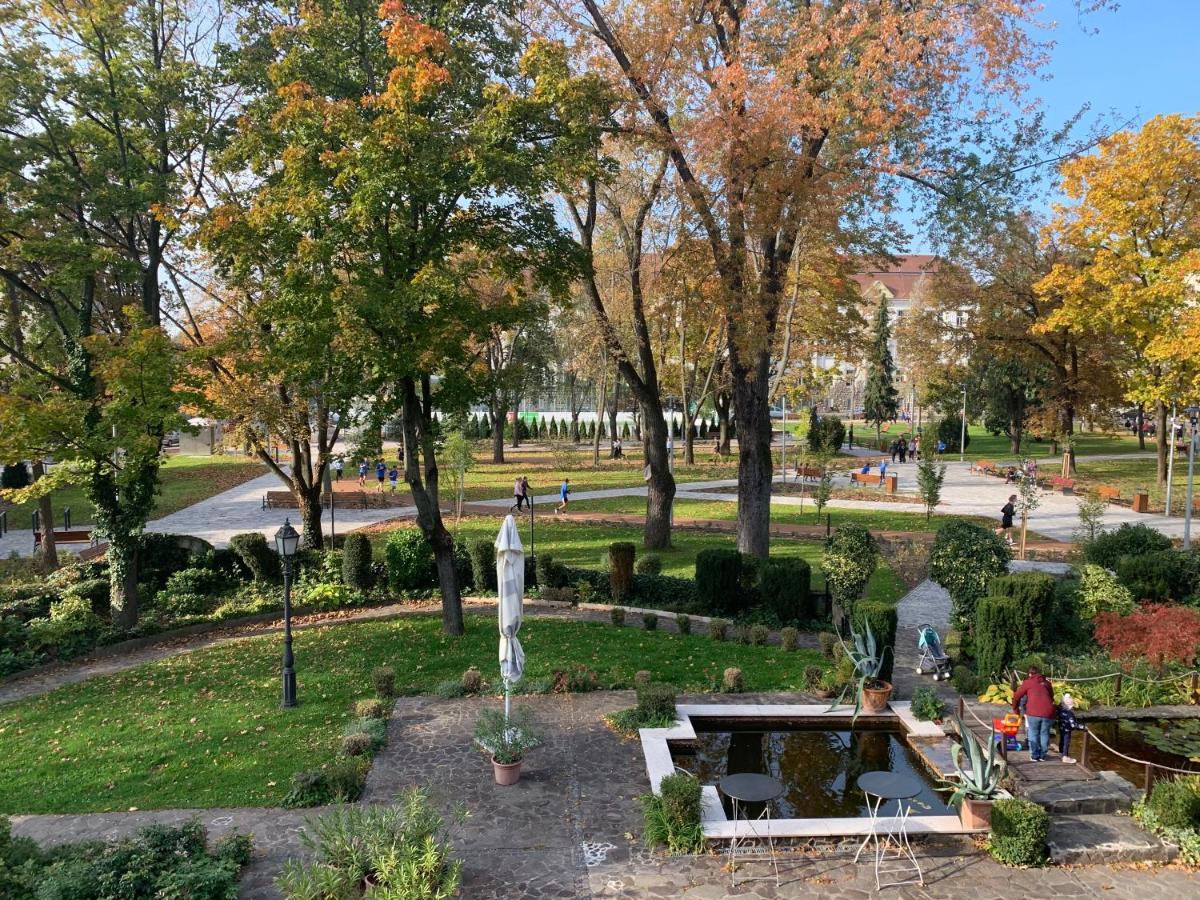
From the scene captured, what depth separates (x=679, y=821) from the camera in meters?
7.72

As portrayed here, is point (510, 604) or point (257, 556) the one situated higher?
point (510, 604)

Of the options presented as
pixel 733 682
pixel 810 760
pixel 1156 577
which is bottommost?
pixel 810 760

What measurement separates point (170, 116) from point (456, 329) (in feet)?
32.7

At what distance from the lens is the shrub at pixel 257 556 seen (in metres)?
18.8

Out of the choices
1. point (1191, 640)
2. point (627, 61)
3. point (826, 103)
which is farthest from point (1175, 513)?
point (627, 61)

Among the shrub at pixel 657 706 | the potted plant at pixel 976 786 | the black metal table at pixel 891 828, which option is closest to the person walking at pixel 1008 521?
the shrub at pixel 657 706

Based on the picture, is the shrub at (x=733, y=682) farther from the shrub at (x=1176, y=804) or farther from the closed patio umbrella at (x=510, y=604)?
the shrub at (x=1176, y=804)

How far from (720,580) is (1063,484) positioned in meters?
24.7

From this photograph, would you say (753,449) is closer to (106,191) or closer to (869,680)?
(869,680)

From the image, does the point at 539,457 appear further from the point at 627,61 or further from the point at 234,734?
the point at 234,734

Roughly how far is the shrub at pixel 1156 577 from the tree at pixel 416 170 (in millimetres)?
12181

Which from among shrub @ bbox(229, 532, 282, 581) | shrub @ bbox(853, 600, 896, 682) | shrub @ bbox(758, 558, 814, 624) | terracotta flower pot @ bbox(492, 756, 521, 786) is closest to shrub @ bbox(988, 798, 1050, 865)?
shrub @ bbox(853, 600, 896, 682)

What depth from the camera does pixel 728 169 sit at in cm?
1596

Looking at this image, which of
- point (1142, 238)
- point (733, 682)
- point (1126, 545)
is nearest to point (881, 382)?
point (1142, 238)
